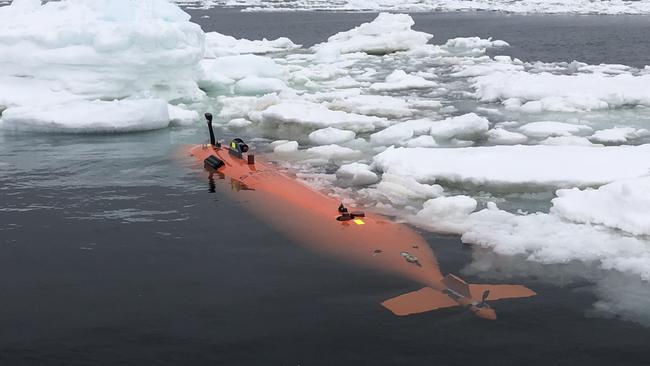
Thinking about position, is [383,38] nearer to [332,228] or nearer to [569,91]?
[569,91]

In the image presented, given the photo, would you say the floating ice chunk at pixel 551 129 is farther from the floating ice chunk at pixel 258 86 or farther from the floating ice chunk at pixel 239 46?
the floating ice chunk at pixel 239 46

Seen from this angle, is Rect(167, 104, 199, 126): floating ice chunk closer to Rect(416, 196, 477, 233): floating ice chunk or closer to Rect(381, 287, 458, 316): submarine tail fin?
Rect(416, 196, 477, 233): floating ice chunk

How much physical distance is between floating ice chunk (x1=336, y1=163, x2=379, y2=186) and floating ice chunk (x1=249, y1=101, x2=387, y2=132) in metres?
3.84

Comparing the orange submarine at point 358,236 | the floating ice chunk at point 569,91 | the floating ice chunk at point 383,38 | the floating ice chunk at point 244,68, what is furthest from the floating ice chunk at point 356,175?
the floating ice chunk at point 383,38

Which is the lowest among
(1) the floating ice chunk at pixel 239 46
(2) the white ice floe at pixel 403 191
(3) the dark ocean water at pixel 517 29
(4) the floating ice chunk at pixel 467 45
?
A: (2) the white ice floe at pixel 403 191

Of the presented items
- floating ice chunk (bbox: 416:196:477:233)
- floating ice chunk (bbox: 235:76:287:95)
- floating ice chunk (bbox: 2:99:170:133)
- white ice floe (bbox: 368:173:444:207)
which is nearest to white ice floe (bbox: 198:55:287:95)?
floating ice chunk (bbox: 235:76:287:95)

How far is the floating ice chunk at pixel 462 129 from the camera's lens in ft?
49.5

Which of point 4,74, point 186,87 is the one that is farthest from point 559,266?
point 4,74

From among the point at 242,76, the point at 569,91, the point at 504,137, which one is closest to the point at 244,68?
the point at 242,76

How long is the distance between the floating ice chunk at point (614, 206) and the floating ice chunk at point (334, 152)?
16.8ft

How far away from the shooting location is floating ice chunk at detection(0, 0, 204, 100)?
1902 centimetres

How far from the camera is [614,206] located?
30.3ft

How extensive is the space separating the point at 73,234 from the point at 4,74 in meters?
11.9

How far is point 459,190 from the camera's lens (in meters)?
11.2
